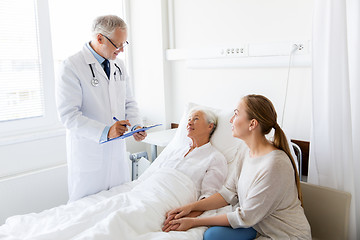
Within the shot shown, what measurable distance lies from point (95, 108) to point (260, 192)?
1117 mm

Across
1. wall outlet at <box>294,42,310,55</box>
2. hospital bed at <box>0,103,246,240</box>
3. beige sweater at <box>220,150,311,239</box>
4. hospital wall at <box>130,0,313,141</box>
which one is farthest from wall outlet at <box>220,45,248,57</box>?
beige sweater at <box>220,150,311,239</box>

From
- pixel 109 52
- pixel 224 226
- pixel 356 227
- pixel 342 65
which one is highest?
pixel 109 52

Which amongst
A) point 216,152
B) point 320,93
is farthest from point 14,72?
point 320,93

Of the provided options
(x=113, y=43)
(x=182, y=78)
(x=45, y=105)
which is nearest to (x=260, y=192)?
(x=113, y=43)

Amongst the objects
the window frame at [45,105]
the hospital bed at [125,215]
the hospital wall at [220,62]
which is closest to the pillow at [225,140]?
the hospital bed at [125,215]

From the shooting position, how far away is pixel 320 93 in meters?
1.76

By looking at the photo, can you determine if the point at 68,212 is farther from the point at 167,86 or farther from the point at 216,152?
the point at 167,86

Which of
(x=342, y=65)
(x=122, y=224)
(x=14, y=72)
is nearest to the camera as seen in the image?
(x=122, y=224)

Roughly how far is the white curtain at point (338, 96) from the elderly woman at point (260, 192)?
30 centimetres

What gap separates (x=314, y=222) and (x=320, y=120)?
52 cm

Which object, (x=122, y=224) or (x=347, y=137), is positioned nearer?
(x=122, y=224)

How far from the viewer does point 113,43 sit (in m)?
2.07

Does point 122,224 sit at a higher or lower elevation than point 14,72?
lower

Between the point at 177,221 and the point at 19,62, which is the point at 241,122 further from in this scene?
the point at 19,62
